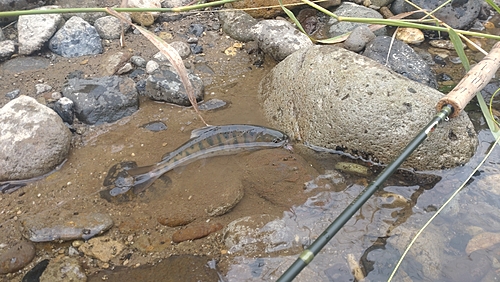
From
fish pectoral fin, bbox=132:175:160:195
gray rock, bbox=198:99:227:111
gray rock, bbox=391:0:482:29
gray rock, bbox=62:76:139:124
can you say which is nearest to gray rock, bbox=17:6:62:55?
gray rock, bbox=62:76:139:124

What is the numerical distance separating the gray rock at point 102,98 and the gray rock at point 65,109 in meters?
0.06

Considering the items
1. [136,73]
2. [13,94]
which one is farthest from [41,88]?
[136,73]

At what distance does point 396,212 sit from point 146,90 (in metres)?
3.01

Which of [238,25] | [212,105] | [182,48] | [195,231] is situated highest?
[238,25]

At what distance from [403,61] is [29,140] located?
424 centimetres

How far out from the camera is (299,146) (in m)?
4.19

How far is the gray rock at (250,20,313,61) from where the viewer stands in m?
5.18

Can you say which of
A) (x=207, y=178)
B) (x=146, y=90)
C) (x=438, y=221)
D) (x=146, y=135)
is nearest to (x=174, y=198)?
(x=207, y=178)

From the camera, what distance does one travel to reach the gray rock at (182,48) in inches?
213

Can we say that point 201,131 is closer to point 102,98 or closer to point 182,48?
point 102,98

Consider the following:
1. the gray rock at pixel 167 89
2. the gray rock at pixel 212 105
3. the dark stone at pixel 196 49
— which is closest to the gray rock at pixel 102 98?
the gray rock at pixel 167 89

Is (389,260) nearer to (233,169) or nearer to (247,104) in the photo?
(233,169)

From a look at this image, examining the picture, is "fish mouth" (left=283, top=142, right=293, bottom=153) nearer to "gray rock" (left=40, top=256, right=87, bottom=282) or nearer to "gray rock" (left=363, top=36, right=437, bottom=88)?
"gray rock" (left=363, top=36, right=437, bottom=88)

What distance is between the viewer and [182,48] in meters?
5.42
